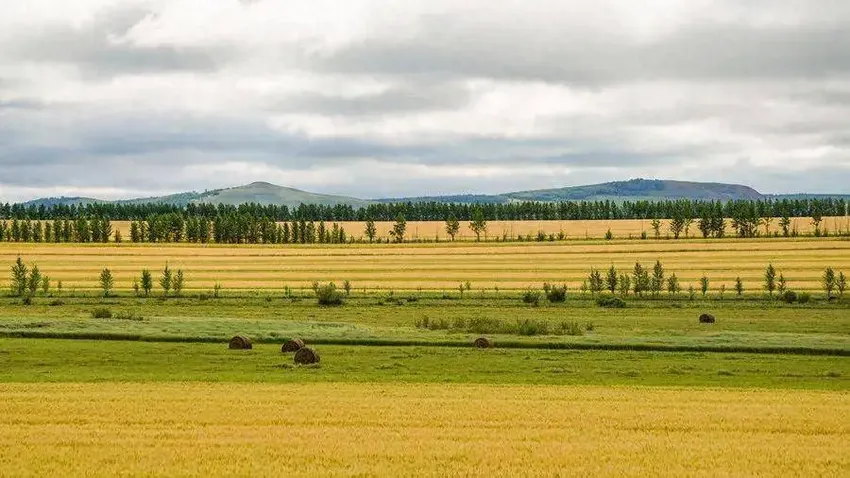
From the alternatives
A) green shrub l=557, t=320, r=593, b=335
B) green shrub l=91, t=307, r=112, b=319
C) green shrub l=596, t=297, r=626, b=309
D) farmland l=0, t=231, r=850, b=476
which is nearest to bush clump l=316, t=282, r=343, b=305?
farmland l=0, t=231, r=850, b=476

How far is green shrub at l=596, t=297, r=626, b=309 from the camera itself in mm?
83812

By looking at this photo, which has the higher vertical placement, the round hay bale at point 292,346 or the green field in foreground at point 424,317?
the round hay bale at point 292,346

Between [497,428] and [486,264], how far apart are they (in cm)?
11736

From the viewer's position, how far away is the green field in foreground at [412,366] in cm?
3738

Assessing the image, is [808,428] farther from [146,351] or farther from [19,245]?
[19,245]

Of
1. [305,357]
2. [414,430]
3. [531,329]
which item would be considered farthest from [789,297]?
[414,430]

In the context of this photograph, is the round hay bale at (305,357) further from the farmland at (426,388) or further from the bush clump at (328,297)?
the bush clump at (328,297)

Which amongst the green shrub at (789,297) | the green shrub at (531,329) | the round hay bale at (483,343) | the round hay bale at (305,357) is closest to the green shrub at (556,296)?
the green shrub at (789,297)

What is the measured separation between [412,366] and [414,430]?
17.1 metres

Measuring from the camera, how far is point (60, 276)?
12681cm

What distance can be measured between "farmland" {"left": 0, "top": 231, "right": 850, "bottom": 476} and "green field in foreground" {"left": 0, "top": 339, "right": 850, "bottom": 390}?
Result: 182 millimetres

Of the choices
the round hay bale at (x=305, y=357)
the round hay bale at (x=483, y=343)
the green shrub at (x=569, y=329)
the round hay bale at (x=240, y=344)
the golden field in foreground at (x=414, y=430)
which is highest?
the golden field in foreground at (x=414, y=430)

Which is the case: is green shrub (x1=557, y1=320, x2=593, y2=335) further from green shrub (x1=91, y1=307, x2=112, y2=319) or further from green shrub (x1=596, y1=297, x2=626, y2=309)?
green shrub (x1=91, y1=307, x2=112, y2=319)

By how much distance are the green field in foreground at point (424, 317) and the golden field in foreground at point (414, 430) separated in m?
19.7
